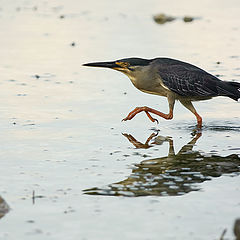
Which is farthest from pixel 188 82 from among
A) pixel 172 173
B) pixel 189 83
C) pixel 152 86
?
pixel 172 173

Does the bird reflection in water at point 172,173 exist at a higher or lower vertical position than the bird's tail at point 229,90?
lower

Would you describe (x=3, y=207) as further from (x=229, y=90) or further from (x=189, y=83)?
(x=229, y=90)

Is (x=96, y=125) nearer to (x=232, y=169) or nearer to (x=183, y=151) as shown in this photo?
(x=183, y=151)

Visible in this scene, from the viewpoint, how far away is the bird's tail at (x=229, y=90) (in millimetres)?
10203

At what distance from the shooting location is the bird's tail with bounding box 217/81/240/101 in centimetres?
1020

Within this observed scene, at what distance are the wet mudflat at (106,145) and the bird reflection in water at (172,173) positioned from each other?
0.4 inches

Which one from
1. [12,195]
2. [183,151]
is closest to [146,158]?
[183,151]

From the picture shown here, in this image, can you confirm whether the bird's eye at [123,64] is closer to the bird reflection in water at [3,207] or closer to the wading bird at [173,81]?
the wading bird at [173,81]

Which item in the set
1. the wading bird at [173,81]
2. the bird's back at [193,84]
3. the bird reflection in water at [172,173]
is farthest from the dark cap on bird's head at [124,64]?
the bird reflection in water at [172,173]

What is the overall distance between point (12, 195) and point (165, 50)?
28.8ft

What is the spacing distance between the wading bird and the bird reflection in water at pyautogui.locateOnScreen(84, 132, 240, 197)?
115 cm

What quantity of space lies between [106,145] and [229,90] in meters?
2.05

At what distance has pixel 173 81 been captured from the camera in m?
10.3

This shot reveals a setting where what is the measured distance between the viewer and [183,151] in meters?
9.08
